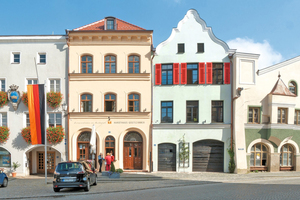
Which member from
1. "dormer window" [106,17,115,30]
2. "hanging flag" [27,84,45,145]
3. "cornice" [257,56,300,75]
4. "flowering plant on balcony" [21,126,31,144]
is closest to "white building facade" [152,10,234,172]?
"cornice" [257,56,300,75]

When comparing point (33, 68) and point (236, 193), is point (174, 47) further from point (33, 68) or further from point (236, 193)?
point (236, 193)

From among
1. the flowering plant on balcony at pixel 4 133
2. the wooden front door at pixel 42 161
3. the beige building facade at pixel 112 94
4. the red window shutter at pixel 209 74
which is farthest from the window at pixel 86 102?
the red window shutter at pixel 209 74

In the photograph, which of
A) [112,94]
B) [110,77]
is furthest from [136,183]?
[110,77]

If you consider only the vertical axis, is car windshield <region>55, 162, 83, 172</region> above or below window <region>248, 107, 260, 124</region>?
below

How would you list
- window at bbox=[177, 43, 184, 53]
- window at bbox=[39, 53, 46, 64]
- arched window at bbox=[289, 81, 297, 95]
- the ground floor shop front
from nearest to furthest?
the ground floor shop front, window at bbox=[177, 43, 184, 53], window at bbox=[39, 53, 46, 64], arched window at bbox=[289, 81, 297, 95]

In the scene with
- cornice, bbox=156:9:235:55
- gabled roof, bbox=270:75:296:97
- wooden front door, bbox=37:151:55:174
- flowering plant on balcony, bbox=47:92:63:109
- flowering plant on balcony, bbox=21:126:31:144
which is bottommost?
wooden front door, bbox=37:151:55:174

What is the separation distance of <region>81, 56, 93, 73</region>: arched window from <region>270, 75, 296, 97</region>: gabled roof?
1533cm

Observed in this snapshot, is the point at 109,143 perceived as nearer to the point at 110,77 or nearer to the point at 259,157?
the point at 110,77

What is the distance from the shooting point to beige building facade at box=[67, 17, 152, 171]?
25562 mm

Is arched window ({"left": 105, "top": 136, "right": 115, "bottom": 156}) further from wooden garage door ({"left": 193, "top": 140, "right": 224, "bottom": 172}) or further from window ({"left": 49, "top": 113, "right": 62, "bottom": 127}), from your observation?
wooden garage door ({"left": 193, "top": 140, "right": 224, "bottom": 172})

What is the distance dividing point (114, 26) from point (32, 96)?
366 inches

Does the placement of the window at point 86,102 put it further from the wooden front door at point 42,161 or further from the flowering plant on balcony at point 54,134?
the wooden front door at point 42,161

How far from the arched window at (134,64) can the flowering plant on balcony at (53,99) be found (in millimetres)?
6321

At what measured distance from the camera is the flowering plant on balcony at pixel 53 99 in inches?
1004
